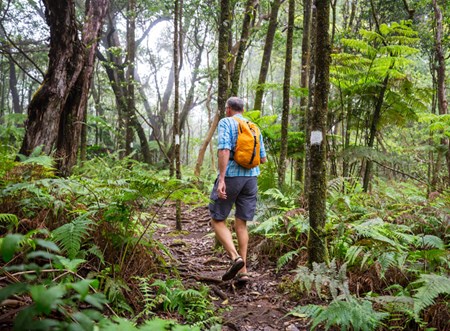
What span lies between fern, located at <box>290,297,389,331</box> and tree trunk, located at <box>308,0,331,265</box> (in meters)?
0.96

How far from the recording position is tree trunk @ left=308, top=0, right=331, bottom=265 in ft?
11.7

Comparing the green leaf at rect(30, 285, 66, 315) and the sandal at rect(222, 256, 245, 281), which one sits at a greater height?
the green leaf at rect(30, 285, 66, 315)

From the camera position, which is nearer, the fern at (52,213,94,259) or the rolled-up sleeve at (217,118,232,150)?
Answer: the fern at (52,213,94,259)

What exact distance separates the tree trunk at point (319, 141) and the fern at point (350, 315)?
0.96 meters

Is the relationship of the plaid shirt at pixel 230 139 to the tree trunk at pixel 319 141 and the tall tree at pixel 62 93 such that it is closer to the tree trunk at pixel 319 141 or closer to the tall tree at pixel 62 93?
the tree trunk at pixel 319 141

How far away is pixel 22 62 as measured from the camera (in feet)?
79.2

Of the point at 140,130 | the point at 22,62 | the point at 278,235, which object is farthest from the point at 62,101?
the point at 22,62

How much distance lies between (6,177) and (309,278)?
A: 11.6 feet

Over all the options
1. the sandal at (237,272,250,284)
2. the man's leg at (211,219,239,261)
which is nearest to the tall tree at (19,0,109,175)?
the man's leg at (211,219,239,261)

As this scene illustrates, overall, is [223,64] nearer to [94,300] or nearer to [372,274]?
[372,274]

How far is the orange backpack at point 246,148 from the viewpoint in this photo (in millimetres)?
4348

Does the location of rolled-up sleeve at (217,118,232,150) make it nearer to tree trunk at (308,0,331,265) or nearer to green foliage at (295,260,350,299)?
tree trunk at (308,0,331,265)

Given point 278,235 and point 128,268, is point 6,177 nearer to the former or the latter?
point 128,268

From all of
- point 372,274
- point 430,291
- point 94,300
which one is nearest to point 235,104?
point 372,274
